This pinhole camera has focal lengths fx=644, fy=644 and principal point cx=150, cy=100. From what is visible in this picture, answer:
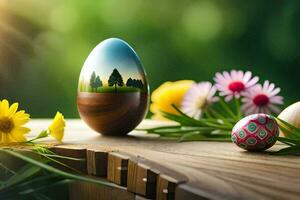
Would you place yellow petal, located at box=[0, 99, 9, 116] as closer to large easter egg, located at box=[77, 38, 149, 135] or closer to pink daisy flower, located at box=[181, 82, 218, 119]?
large easter egg, located at box=[77, 38, 149, 135]

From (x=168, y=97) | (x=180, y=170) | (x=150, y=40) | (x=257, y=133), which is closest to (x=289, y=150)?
(x=257, y=133)

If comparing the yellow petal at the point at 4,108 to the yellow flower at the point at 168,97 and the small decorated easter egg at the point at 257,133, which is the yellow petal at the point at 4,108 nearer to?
the small decorated easter egg at the point at 257,133

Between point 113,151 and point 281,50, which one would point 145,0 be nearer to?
point 281,50

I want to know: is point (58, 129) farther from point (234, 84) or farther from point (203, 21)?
point (203, 21)

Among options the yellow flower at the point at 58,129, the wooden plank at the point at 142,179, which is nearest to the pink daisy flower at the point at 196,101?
the yellow flower at the point at 58,129

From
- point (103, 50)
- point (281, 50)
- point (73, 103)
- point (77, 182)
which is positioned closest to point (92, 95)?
point (103, 50)

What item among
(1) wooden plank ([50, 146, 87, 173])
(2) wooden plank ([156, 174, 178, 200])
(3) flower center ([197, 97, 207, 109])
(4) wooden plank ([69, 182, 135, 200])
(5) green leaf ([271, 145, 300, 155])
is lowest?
(4) wooden plank ([69, 182, 135, 200])

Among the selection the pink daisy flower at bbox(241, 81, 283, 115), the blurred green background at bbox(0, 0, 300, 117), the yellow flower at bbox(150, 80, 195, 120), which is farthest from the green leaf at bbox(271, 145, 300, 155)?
the blurred green background at bbox(0, 0, 300, 117)
